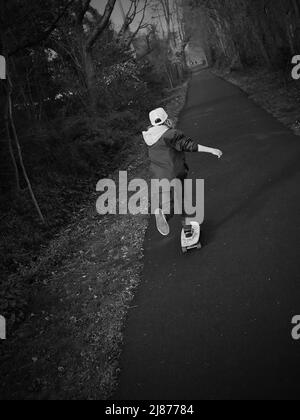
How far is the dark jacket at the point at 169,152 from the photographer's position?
17.8 ft

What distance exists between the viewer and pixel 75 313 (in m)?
5.52

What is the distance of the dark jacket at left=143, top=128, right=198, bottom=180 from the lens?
5430mm

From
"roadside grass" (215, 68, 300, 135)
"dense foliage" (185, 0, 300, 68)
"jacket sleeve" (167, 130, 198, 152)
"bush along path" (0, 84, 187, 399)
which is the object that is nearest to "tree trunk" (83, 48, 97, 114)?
"roadside grass" (215, 68, 300, 135)

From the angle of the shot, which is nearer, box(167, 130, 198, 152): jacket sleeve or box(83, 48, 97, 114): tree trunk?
box(167, 130, 198, 152): jacket sleeve

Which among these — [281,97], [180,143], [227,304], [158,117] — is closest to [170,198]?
[180,143]

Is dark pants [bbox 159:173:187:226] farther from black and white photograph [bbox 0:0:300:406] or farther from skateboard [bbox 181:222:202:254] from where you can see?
skateboard [bbox 181:222:202:254]

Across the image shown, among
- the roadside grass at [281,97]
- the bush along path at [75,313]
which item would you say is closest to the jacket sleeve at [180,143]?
the bush along path at [75,313]

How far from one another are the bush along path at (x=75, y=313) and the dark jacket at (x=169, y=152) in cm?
175

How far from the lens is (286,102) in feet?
46.1

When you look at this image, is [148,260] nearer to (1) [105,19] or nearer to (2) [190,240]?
(2) [190,240]

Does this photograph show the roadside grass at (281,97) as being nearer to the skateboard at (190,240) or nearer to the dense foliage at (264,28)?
the dense foliage at (264,28)

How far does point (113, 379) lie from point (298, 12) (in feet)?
55.4

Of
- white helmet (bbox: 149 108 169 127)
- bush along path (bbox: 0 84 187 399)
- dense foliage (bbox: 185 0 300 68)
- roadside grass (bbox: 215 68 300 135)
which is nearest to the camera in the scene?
bush along path (bbox: 0 84 187 399)

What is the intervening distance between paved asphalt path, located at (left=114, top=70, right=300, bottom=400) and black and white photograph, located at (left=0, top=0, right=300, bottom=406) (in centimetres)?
2
